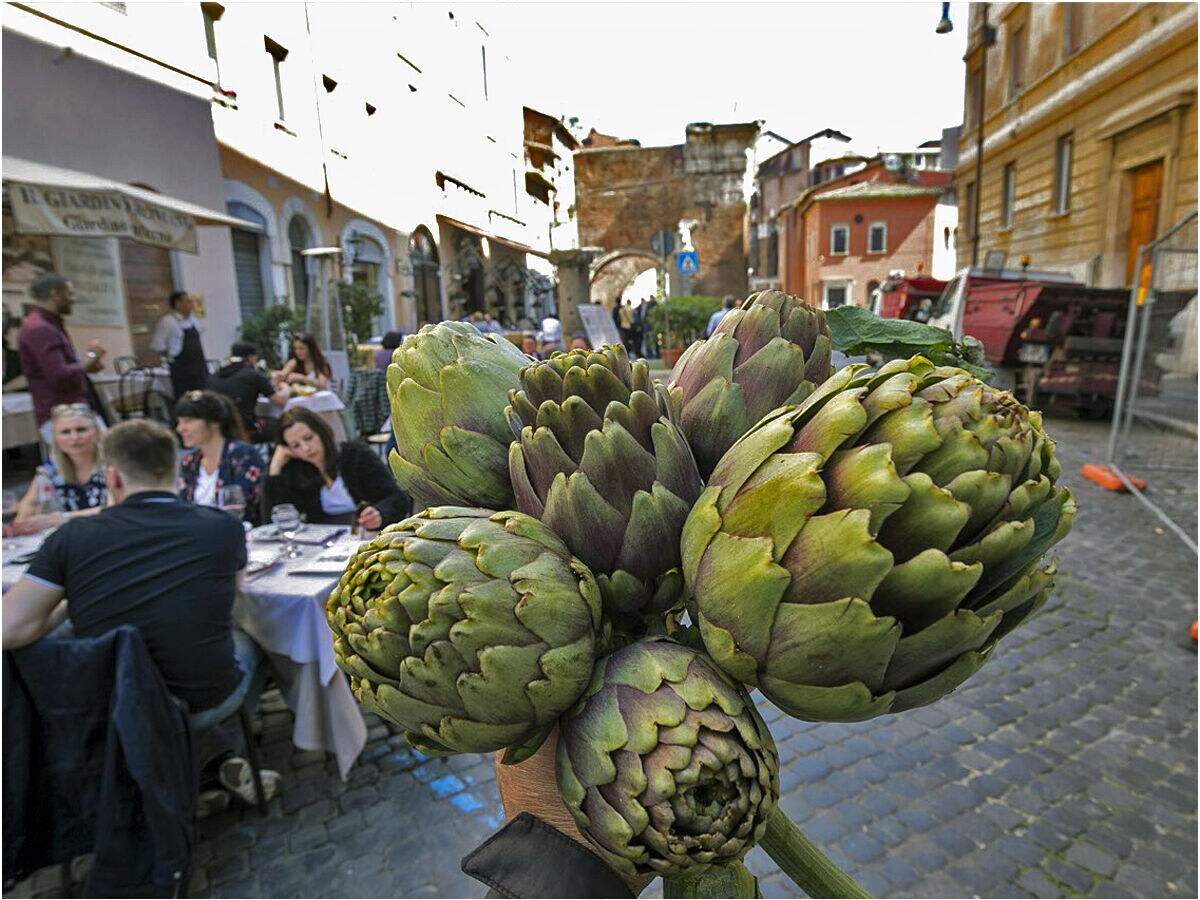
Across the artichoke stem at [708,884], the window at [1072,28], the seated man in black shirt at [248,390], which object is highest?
the window at [1072,28]

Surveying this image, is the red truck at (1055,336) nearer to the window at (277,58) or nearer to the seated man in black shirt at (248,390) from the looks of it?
the seated man in black shirt at (248,390)

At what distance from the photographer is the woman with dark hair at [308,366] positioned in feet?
26.3

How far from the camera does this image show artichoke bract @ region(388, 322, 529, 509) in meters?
0.70

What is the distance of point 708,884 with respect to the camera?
623 millimetres

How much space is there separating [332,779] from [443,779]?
55cm

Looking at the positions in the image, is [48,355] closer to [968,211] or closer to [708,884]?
[708,884]

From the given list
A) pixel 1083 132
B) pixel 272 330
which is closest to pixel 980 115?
pixel 1083 132

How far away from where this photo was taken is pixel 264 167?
11.2m

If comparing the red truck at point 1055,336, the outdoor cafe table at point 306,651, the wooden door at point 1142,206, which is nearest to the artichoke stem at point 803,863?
the outdoor cafe table at point 306,651

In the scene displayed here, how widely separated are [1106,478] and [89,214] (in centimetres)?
948

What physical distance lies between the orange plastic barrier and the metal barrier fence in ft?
0.16

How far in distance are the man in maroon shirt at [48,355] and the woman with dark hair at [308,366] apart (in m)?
1.91

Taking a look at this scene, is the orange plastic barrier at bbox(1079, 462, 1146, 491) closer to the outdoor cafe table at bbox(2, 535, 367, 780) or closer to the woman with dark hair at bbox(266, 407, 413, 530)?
the woman with dark hair at bbox(266, 407, 413, 530)

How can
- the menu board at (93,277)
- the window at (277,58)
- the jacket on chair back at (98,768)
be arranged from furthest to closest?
the window at (277,58) < the menu board at (93,277) < the jacket on chair back at (98,768)
